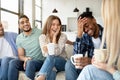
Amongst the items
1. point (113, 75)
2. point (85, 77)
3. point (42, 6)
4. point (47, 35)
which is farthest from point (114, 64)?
point (42, 6)

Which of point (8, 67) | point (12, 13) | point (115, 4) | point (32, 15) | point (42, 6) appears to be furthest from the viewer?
point (42, 6)

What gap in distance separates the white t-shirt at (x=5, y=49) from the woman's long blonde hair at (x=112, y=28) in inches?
89.7

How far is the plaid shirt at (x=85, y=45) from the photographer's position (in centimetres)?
257

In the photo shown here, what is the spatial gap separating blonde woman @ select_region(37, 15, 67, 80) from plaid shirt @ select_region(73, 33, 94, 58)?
0.96 feet

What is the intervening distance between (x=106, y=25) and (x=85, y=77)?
1.01 ft

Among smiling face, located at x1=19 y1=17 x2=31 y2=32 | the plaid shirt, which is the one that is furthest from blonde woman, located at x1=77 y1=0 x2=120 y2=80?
smiling face, located at x1=19 y1=17 x2=31 y2=32

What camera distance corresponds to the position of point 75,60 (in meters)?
2.20

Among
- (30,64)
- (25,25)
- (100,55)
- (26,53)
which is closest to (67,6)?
(25,25)

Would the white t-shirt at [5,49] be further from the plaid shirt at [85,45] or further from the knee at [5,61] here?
the plaid shirt at [85,45]

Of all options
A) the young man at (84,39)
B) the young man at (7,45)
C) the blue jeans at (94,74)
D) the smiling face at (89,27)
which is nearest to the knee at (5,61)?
the young man at (7,45)

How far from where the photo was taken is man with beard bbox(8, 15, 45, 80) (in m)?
2.96

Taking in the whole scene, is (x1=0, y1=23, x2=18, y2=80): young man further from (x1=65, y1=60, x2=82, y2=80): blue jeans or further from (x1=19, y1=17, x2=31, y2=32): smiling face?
(x1=65, y1=60, x2=82, y2=80): blue jeans

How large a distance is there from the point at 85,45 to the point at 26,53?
3.46 ft

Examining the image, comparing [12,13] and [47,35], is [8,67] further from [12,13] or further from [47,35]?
[12,13]
